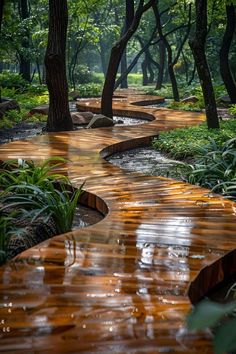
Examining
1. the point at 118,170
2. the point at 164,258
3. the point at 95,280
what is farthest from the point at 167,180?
the point at 95,280

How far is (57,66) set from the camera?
1080 centimetres

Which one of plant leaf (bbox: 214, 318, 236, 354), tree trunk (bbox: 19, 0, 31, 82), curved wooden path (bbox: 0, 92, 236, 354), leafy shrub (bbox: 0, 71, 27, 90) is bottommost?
curved wooden path (bbox: 0, 92, 236, 354)

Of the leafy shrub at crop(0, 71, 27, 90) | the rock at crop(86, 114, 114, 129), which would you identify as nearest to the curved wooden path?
the rock at crop(86, 114, 114, 129)

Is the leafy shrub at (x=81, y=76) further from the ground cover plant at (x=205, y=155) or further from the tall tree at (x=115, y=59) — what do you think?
the ground cover plant at (x=205, y=155)

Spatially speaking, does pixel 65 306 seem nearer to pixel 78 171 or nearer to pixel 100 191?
pixel 100 191

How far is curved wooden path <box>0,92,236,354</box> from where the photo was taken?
238 cm

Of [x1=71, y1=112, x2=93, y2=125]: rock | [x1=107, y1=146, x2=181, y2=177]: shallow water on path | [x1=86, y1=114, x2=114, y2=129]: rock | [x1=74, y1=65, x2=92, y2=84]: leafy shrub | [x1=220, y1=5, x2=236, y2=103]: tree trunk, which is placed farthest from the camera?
[x1=74, y1=65, x2=92, y2=84]: leafy shrub

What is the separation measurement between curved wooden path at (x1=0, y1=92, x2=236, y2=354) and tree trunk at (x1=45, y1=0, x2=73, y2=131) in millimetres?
5469

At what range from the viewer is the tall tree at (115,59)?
13156 mm

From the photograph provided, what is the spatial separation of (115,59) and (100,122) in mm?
1753

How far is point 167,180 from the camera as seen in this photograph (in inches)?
245

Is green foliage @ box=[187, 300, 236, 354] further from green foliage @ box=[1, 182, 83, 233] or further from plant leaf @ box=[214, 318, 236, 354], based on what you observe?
green foliage @ box=[1, 182, 83, 233]

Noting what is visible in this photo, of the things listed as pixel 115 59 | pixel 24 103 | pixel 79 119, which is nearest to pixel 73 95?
pixel 24 103

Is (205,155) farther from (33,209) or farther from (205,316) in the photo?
(205,316)
